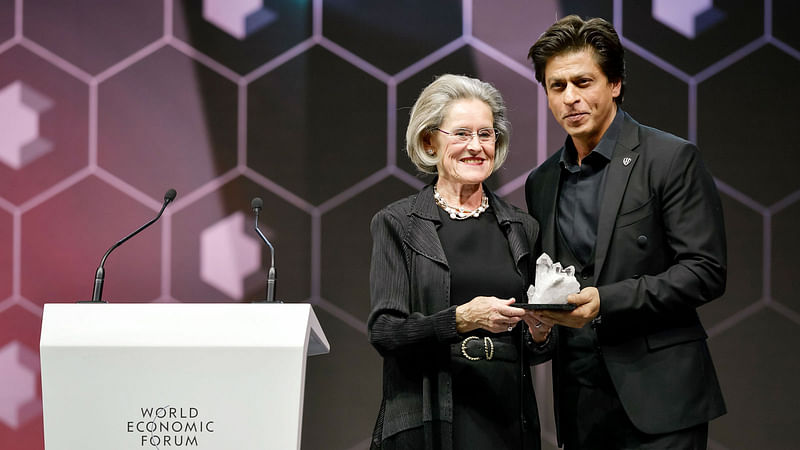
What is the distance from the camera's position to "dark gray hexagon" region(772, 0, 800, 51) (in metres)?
3.49

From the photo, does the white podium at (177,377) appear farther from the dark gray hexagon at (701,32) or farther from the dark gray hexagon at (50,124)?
the dark gray hexagon at (701,32)

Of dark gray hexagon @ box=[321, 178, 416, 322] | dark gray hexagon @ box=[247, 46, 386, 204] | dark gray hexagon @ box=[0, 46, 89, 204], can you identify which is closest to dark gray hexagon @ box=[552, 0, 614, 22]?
dark gray hexagon @ box=[247, 46, 386, 204]

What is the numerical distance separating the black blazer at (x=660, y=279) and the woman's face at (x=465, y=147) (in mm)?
322

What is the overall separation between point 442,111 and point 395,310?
558 millimetres

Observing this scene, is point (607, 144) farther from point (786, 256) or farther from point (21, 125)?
point (21, 125)

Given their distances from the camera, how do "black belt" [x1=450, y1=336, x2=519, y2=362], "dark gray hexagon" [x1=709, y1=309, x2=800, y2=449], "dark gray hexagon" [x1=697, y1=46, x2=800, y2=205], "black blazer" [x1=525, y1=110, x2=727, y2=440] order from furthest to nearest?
"dark gray hexagon" [x1=697, y1=46, x2=800, y2=205] → "dark gray hexagon" [x1=709, y1=309, x2=800, y2=449] → "black belt" [x1=450, y1=336, x2=519, y2=362] → "black blazer" [x1=525, y1=110, x2=727, y2=440]

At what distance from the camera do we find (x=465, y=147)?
2182 mm

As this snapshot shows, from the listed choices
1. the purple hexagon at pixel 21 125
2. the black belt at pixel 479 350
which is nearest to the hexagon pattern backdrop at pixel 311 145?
the purple hexagon at pixel 21 125

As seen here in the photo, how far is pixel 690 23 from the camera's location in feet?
11.5

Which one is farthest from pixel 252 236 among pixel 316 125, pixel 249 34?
pixel 249 34

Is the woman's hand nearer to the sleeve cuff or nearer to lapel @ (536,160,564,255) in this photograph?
the sleeve cuff

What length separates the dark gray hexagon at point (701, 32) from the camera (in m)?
3.48

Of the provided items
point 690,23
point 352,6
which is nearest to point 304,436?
point 352,6

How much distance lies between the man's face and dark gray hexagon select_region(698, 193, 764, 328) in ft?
4.73
